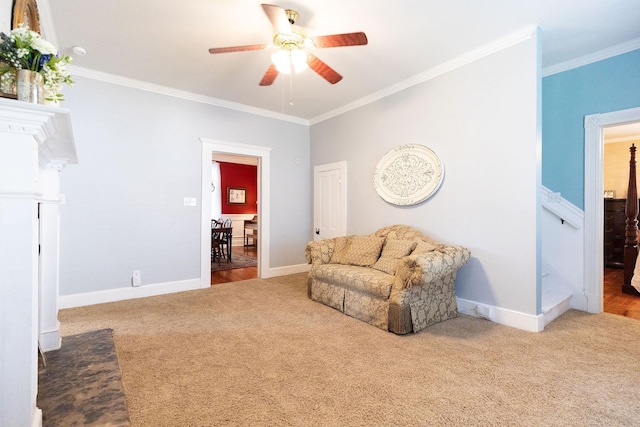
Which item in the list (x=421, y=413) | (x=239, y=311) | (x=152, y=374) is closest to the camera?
(x=421, y=413)

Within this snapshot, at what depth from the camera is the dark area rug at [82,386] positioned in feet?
5.17

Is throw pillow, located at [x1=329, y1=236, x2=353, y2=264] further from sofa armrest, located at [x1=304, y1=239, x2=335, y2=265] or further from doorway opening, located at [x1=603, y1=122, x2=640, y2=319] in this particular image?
doorway opening, located at [x1=603, y1=122, x2=640, y2=319]

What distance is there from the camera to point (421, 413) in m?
1.61

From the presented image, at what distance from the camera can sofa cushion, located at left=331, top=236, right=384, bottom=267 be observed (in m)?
3.38

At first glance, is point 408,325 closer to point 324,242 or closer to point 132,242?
point 324,242

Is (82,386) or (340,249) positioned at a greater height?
(340,249)

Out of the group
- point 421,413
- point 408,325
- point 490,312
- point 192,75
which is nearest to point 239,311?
point 408,325

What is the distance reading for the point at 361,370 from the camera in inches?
80.6

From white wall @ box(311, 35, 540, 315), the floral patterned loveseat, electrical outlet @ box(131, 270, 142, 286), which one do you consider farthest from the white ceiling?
electrical outlet @ box(131, 270, 142, 286)

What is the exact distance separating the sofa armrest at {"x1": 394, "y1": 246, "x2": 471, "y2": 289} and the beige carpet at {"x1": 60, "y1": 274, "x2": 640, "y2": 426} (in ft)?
1.67

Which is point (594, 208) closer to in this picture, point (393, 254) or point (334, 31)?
point (393, 254)

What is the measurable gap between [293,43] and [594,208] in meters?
3.51

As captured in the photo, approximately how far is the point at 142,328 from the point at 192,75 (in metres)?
2.88

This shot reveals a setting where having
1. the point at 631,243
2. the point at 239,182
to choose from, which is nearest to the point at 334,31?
the point at 631,243
